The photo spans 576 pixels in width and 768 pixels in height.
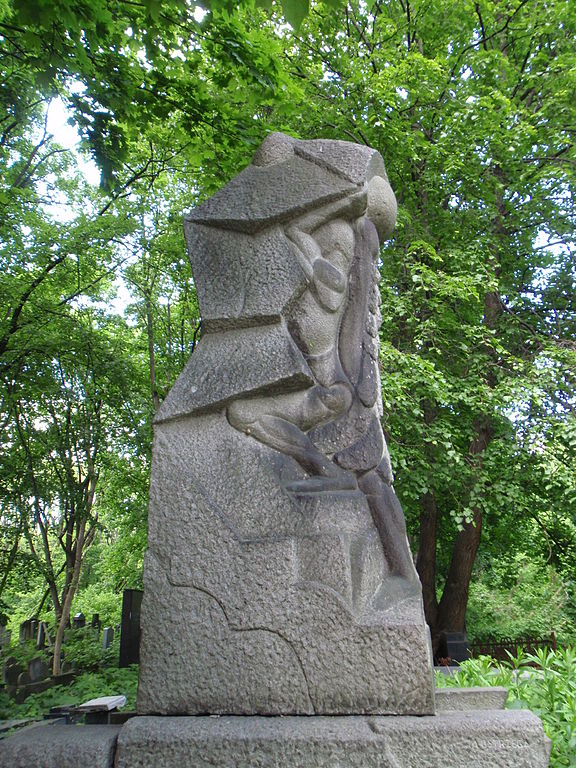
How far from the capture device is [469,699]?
101 inches

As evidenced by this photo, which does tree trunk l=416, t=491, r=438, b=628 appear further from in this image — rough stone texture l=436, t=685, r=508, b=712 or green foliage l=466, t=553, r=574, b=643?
rough stone texture l=436, t=685, r=508, b=712

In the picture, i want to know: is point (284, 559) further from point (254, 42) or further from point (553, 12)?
point (553, 12)

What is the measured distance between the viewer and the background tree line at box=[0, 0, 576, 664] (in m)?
7.88

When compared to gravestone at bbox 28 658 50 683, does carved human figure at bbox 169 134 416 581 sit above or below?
above

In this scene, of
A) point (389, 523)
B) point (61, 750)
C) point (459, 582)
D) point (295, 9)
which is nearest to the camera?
point (61, 750)

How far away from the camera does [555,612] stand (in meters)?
14.9

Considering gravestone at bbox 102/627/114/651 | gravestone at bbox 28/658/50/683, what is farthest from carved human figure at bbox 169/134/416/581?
gravestone at bbox 102/627/114/651

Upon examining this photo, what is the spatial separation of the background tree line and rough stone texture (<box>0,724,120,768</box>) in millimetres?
5283

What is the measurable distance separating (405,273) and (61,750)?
8304 millimetres

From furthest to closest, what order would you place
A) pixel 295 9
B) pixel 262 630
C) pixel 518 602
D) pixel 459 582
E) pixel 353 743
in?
pixel 518 602 < pixel 459 582 < pixel 295 9 < pixel 262 630 < pixel 353 743

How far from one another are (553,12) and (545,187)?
2.49 meters

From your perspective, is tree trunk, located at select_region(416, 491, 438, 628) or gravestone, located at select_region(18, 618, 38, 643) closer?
tree trunk, located at select_region(416, 491, 438, 628)

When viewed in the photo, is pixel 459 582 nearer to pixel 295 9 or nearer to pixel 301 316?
pixel 301 316

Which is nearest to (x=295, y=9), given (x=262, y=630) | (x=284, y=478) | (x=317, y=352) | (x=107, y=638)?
(x=317, y=352)
